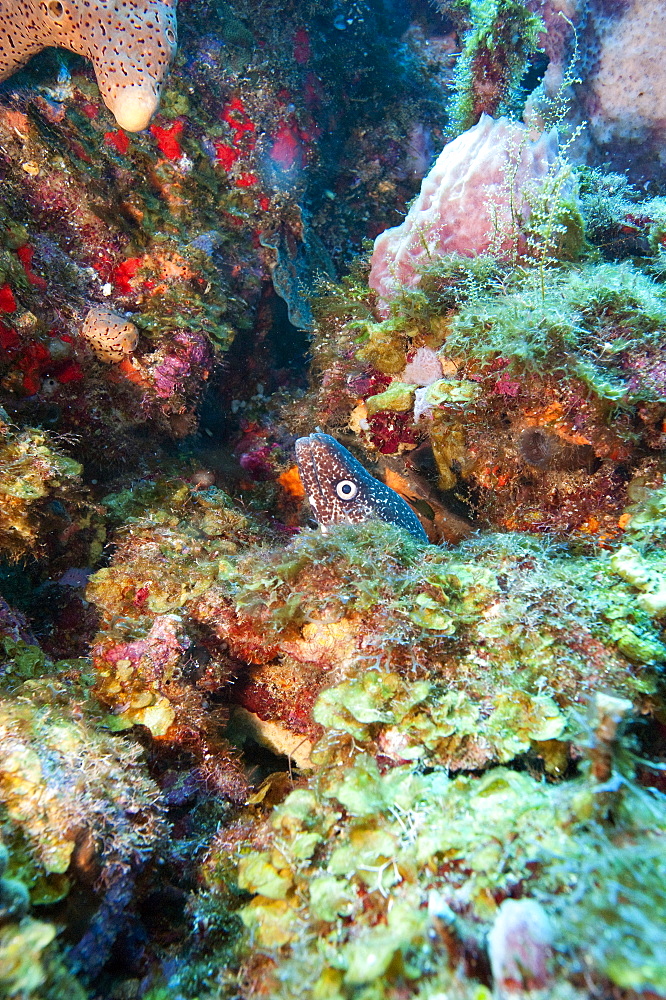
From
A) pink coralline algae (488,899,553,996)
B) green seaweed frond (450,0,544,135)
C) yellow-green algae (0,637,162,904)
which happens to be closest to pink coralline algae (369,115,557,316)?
green seaweed frond (450,0,544,135)

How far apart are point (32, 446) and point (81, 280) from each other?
1.89 metres

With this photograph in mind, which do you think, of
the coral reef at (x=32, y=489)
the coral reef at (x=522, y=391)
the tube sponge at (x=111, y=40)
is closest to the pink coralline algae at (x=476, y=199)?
the coral reef at (x=522, y=391)

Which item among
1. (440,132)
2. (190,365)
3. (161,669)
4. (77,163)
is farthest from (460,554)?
(440,132)

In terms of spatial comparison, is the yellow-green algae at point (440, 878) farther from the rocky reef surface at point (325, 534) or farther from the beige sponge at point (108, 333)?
the beige sponge at point (108, 333)

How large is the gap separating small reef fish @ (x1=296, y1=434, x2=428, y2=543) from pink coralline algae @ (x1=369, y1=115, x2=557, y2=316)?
1973 mm

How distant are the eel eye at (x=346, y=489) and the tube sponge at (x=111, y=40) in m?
3.47

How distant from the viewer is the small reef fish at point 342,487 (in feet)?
13.0

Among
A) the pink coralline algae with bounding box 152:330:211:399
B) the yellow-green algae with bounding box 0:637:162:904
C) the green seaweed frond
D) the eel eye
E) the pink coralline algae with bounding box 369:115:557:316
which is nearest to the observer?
the yellow-green algae with bounding box 0:637:162:904

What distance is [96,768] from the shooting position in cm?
211

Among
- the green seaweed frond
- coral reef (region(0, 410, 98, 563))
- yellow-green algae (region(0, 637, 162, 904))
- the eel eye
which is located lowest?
yellow-green algae (region(0, 637, 162, 904))

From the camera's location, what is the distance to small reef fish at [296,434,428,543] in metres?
3.96

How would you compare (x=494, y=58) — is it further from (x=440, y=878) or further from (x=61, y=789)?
(x=61, y=789)

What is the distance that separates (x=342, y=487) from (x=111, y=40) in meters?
4.08

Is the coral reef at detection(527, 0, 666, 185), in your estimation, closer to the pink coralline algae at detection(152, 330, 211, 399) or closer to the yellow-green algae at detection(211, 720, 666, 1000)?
the pink coralline algae at detection(152, 330, 211, 399)
